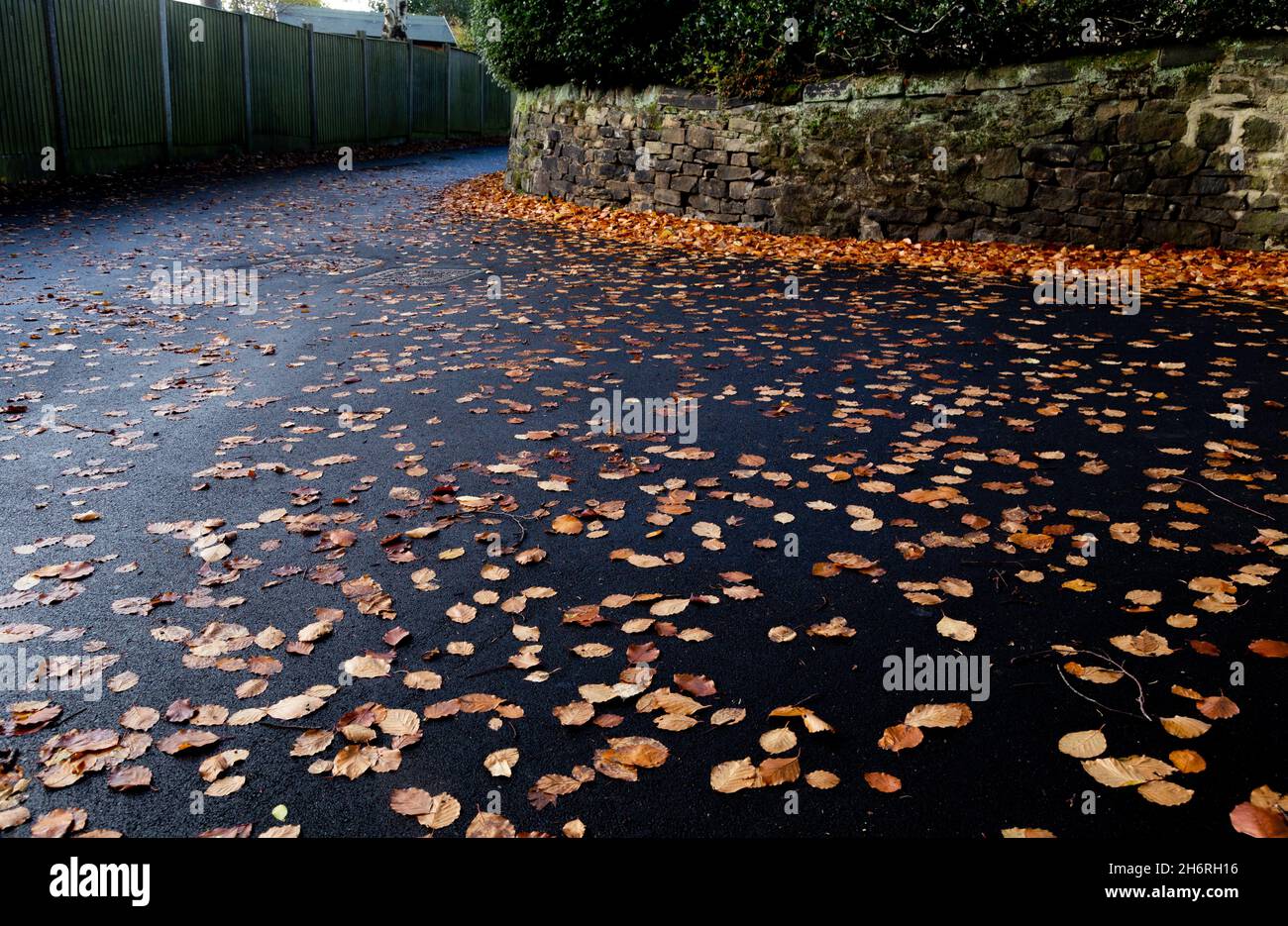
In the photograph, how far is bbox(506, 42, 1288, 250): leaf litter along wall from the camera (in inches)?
388

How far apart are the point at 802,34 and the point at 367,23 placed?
39.0 metres

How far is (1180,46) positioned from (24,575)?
11.6 meters

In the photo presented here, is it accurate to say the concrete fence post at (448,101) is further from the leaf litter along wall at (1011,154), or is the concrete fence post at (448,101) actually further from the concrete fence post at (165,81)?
the leaf litter along wall at (1011,154)

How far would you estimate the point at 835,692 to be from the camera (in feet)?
9.49

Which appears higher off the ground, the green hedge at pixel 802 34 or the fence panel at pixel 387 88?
the fence panel at pixel 387 88

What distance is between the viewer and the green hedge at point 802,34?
395 inches

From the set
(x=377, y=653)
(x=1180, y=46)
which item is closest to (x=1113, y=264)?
(x=1180, y=46)

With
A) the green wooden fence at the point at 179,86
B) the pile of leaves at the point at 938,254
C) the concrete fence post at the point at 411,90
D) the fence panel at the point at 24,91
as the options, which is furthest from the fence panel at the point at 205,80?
the pile of leaves at the point at 938,254

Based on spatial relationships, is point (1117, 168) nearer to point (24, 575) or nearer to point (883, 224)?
point (883, 224)

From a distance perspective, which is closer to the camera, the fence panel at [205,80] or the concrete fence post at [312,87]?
the fence panel at [205,80]

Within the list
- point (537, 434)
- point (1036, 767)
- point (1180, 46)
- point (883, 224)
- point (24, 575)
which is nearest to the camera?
point (1036, 767)

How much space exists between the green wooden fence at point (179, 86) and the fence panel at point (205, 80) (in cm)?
2
